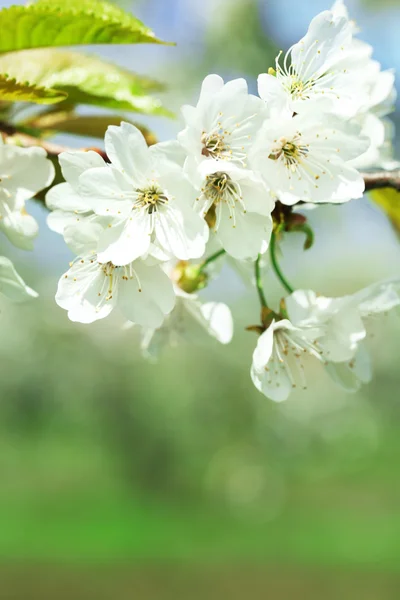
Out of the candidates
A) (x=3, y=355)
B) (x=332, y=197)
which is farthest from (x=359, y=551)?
(x=332, y=197)

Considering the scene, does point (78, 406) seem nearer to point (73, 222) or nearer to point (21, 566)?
point (21, 566)

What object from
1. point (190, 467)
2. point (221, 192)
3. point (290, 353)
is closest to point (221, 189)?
point (221, 192)

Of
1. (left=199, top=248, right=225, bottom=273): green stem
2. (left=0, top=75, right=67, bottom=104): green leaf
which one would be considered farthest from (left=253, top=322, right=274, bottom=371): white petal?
(left=0, top=75, right=67, bottom=104): green leaf

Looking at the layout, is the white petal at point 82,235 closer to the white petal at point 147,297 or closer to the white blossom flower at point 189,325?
the white petal at point 147,297

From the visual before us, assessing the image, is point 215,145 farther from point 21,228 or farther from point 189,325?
point 189,325

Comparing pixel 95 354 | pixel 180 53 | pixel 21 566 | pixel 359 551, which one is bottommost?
pixel 359 551

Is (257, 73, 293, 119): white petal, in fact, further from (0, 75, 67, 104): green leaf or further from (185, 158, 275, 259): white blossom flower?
(0, 75, 67, 104): green leaf
